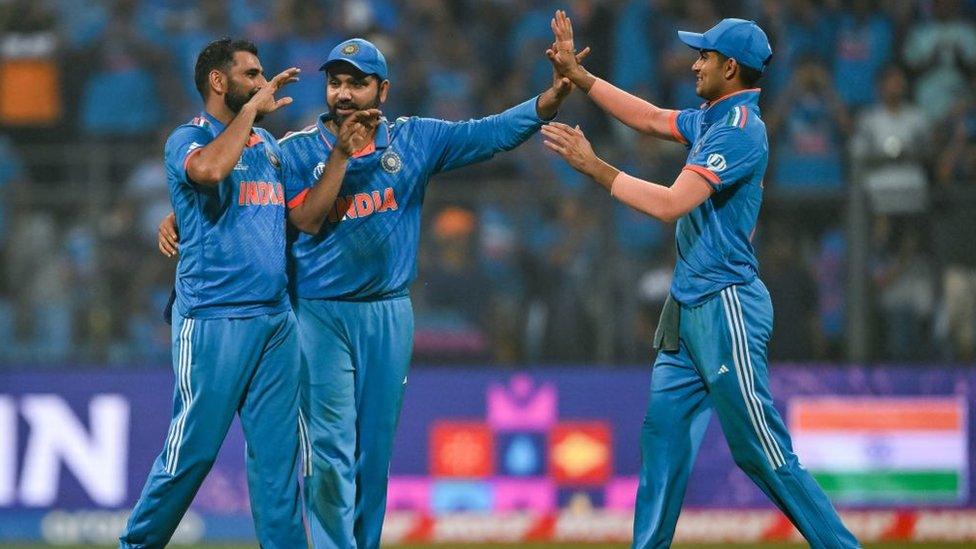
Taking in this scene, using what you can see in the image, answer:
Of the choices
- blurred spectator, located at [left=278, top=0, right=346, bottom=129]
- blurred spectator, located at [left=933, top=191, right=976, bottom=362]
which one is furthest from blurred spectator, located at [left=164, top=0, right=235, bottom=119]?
blurred spectator, located at [left=933, top=191, right=976, bottom=362]

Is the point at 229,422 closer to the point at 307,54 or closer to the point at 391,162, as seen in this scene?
the point at 391,162

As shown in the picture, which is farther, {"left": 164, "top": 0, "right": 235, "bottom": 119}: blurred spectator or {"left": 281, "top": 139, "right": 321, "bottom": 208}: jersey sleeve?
{"left": 164, "top": 0, "right": 235, "bottom": 119}: blurred spectator

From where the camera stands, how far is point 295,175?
278 inches

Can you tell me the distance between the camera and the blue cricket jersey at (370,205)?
7.07 metres

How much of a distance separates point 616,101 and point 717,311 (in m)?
1.30

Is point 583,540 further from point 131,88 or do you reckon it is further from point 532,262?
point 131,88

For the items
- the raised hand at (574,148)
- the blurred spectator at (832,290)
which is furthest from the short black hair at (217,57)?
the blurred spectator at (832,290)

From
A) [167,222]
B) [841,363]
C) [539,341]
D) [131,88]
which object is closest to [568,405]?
[539,341]

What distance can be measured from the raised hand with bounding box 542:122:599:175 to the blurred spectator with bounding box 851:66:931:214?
15.1 feet

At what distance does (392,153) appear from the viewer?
7.20 metres

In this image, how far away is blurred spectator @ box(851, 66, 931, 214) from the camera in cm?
1075

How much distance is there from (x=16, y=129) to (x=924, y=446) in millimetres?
8306

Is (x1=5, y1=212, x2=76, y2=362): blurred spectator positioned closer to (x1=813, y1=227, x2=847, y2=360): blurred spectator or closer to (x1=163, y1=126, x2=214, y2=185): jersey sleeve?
(x1=163, y1=126, x2=214, y2=185): jersey sleeve

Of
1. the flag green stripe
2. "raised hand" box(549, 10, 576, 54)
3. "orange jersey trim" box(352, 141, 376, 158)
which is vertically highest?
"raised hand" box(549, 10, 576, 54)
